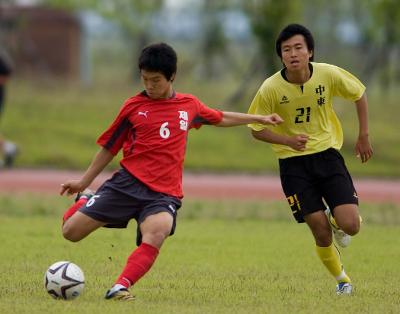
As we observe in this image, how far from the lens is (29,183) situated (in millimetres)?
20781

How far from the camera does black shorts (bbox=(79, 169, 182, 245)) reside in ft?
26.6

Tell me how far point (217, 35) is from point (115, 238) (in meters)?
25.1

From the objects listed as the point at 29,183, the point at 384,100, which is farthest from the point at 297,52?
the point at 384,100

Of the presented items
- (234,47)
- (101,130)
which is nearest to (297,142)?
(101,130)

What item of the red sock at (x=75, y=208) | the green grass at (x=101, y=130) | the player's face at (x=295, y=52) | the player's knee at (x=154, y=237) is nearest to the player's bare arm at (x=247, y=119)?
the player's face at (x=295, y=52)

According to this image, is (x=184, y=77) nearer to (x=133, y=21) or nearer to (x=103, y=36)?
(x=133, y=21)

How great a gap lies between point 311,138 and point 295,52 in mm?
740

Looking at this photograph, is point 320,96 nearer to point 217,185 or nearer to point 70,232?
point 70,232

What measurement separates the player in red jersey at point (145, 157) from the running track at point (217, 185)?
34.6 ft

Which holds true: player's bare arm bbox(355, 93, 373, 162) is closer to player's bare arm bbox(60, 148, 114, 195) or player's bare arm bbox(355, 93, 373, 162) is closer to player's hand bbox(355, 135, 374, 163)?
player's hand bbox(355, 135, 374, 163)

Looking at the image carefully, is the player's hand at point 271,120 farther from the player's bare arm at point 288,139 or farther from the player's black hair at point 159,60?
the player's black hair at point 159,60

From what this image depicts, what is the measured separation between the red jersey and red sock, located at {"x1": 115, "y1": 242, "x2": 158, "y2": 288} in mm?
537

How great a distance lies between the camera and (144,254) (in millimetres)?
7824

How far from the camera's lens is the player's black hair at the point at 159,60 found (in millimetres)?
7957
